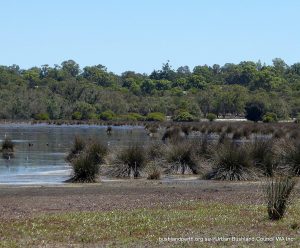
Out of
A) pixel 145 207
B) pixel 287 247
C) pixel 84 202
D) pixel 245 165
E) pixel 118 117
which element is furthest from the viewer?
pixel 118 117

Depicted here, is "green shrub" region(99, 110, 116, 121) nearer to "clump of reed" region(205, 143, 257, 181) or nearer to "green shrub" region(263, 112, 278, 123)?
"green shrub" region(263, 112, 278, 123)

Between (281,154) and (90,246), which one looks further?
(281,154)

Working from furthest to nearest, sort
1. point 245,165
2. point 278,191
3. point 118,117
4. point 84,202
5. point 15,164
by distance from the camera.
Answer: point 118,117, point 15,164, point 245,165, point 84,202, point 278,191

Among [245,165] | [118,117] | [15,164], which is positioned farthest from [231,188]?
[118,117]

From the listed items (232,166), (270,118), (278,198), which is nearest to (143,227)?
(278,198)

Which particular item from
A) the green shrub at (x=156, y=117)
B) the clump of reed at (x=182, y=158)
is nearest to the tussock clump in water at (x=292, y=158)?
the clump of reed at (x=182, y=158)

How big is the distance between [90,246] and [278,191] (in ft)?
14.3

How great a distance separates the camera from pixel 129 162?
30.5 meters

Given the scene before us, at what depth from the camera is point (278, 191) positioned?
15.2 meters

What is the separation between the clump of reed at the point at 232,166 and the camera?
27891mm

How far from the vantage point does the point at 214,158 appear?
2862 cm

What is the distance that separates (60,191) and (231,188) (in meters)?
5.48

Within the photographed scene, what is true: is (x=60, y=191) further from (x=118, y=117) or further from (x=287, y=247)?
(x=118, y=117)

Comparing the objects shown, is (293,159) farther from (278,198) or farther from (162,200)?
(278,198)
